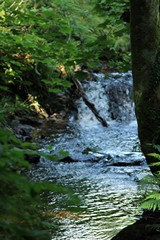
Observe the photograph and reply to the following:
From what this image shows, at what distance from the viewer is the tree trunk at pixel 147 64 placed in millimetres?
3131

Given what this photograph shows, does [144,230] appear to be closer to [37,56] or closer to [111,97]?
[37,56]

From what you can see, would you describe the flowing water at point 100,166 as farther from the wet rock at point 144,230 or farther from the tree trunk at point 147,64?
the tree trunk at point 147,64

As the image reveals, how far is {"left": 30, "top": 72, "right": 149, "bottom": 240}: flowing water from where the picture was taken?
4391mm

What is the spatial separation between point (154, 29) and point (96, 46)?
790 mm

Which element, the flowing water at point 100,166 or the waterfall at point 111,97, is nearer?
the flowing water at point 100,166

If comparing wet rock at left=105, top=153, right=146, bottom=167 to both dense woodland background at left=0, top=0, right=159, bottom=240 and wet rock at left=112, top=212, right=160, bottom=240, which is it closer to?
dense woodland background at left=0, top=0, right=159, bottom=240

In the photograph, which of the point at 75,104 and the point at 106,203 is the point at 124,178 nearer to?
the point at 106,203

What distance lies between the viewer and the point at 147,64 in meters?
3.19

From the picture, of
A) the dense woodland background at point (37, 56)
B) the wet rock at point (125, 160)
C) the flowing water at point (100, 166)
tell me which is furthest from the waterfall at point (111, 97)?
the dense woodland background at point (37, 56)

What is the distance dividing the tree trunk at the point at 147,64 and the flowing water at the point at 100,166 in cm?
105

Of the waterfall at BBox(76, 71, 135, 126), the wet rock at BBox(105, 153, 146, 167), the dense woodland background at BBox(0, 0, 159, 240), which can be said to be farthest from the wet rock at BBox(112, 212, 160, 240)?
the waterfall at BBox(76, 71, 135, 126)

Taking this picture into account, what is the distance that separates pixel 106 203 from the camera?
16.7ft

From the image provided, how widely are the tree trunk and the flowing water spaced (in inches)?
41.2

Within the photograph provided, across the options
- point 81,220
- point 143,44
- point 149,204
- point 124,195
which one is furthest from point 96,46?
point 124,195
